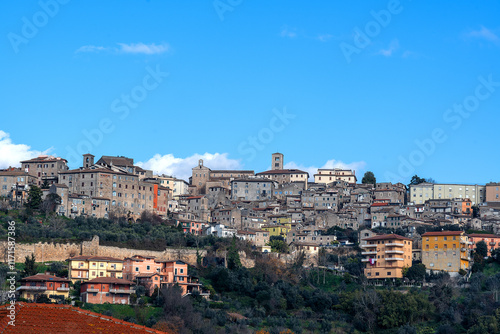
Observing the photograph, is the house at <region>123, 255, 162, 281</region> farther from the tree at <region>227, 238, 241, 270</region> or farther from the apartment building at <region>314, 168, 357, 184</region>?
the apartment building at <region>314, 168, 357, 184</region>

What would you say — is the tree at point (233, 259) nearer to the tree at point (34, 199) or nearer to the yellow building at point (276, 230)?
the yellow building at point (276, 230)

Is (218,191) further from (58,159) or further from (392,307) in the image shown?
(392,307)

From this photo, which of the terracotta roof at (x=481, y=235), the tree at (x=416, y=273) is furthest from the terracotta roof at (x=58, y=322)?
the terracotta roof at (x=481, y=235)

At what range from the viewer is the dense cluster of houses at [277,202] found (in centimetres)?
7206

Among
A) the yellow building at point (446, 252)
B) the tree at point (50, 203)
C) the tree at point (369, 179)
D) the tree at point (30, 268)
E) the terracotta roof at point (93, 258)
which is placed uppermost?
the tree at point (369, 179)

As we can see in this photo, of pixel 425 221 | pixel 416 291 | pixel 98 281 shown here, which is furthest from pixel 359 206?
pixel 98 281

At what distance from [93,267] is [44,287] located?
230 inches

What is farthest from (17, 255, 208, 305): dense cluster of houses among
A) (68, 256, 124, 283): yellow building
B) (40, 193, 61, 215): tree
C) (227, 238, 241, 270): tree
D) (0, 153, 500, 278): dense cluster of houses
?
(0, 153, 500, 278): dense cluster of houses

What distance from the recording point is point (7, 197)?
73.7 m

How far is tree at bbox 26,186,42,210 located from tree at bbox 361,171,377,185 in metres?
43.9

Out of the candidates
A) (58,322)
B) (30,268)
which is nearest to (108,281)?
(30,268)

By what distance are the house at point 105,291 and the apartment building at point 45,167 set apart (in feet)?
96.2

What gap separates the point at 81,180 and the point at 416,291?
34.0 m

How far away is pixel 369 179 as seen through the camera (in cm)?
9994
